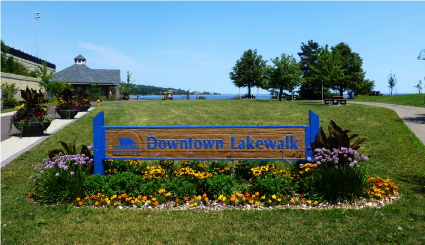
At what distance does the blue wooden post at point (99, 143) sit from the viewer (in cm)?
568

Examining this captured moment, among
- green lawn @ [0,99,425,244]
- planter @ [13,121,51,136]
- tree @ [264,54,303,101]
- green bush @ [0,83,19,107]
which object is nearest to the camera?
green lawn @ [0,99,425,244]

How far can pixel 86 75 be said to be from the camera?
170ft

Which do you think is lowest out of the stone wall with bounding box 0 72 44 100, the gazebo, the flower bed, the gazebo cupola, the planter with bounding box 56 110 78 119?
the flower bed

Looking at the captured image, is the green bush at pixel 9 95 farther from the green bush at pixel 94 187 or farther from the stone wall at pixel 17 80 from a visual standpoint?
the green bush at pixel 94 187

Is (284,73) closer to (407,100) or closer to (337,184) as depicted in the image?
(407,100)

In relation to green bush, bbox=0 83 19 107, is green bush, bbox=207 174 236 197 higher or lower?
lower

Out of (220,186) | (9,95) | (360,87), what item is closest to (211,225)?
(220,186)

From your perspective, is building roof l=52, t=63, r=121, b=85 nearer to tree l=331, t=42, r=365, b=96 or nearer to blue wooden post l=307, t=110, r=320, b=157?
tree l=331, t=42, r=365, b=96

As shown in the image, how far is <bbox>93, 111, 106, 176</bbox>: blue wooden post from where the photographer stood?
568 cm

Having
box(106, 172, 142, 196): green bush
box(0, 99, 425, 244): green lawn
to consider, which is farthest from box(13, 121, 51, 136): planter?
box(106, 172, 142, 196): green bush

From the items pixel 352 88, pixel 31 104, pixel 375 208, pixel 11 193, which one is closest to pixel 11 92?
pixel 31 104

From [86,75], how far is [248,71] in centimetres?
3041

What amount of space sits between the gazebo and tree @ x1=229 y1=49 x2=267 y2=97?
2344cm

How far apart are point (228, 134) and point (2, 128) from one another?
13.5m
